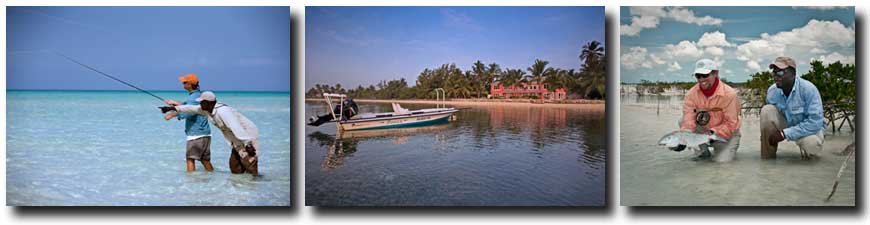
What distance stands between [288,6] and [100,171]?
64.2 inches

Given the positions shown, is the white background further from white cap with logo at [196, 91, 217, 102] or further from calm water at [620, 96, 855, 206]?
white cap with logo at [196, 91, 217, 102]

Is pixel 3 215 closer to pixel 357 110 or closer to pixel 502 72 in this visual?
pixel 357 110

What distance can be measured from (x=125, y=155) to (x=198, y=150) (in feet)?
1.62

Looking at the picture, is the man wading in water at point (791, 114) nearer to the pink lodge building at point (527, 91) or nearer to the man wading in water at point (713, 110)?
the man wading in water at point (713, 110)

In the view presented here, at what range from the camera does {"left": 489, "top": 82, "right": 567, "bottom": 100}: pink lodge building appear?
15.3 feet

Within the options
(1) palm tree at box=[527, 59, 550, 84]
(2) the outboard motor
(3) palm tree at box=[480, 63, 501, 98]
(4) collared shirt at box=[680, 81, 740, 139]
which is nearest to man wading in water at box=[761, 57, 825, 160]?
(4) collared shirt at box=[680, 81, 740, 139]

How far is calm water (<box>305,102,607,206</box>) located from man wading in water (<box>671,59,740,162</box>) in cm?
59

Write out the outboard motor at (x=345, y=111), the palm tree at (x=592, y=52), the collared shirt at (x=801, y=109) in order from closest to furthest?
the collared shirt at (x=801, y=109) < the palm tree at (x=592, y=52) < the outboard motor at (x=345, y=111)

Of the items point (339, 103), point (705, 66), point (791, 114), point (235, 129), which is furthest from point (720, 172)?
point (235, 129)

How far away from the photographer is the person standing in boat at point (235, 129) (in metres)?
4.50

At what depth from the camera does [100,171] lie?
4.49 meters

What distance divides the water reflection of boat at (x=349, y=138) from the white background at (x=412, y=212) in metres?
0.17

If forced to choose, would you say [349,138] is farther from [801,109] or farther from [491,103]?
[801,109]

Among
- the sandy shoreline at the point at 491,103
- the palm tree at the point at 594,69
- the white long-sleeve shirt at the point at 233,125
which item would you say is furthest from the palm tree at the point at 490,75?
the white long-sleeve shirt at the point at 233,125
